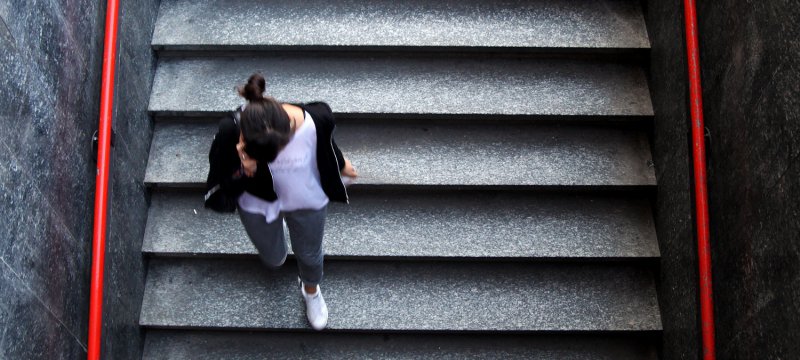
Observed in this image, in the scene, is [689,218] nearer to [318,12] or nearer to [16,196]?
[318,12]

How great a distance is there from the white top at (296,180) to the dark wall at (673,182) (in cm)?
185

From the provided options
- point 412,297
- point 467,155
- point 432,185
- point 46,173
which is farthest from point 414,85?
point 46,173

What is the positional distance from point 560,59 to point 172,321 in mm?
2782

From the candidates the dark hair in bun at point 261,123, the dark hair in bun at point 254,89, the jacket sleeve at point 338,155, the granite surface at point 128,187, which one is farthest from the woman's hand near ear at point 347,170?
the granite surface at point 128,187

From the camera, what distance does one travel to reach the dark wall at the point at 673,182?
429 centimetres

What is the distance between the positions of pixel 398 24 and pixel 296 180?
1.78m

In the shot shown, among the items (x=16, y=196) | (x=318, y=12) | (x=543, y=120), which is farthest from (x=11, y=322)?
(x=543, y=120)

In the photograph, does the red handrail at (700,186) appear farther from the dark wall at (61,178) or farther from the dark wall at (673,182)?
the dark wall at (61,178)

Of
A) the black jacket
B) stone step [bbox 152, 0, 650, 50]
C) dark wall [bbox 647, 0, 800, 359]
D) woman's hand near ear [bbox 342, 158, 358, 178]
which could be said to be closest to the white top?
the black jacket

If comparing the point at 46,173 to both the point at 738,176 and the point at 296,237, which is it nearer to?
the point at 296,237

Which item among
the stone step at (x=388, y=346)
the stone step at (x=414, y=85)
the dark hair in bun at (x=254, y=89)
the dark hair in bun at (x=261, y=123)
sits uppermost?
the dark hair in bun at (x=254, y=89)

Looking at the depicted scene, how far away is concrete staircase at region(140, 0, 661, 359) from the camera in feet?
15.8

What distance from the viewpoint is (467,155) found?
4.96 meters

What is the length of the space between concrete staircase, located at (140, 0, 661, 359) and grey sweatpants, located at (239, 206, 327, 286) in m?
0.43
